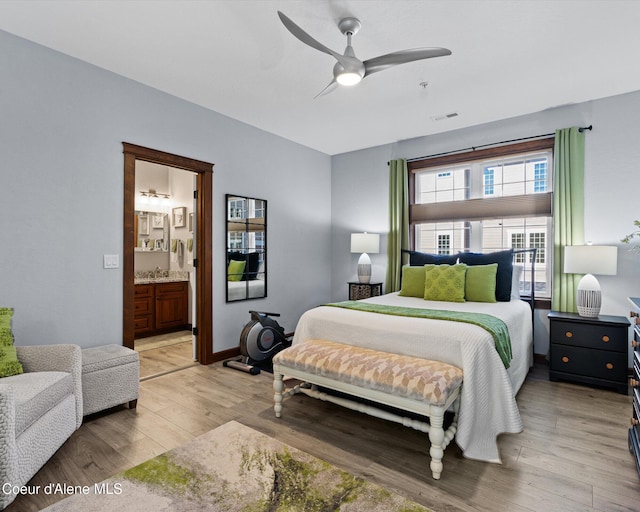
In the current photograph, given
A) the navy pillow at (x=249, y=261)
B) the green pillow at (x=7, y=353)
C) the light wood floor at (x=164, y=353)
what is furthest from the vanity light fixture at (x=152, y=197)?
the green pillow at (x=7, y=353)

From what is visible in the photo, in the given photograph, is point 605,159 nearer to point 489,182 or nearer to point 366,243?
point 489,182

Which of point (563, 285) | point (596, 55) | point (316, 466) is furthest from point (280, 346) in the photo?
point (596, 55)

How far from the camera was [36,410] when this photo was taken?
1909 millimetres

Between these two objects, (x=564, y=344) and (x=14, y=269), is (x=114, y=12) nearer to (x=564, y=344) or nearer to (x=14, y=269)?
(x=14, y=269)

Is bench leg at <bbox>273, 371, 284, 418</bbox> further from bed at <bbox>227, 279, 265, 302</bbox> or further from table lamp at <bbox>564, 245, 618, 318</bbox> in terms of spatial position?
table lamp at <bbox>564, 245, 618, 318</bbox>

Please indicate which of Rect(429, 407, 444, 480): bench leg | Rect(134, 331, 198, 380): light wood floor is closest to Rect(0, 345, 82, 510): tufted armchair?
Rect(134, 331, 198, 380): light wood floor

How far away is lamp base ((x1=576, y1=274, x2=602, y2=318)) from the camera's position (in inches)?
131

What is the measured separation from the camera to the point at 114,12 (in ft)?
7.78

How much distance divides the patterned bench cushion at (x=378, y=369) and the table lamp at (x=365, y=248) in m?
Answer: 2.37

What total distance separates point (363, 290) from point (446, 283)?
155cm

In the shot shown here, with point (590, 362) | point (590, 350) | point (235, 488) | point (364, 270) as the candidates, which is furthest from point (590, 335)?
point (235, 488)

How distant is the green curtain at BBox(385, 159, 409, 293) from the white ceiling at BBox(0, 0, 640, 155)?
1.05 m

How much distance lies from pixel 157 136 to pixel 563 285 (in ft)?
14.6

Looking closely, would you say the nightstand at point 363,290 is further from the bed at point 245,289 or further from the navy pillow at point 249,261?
the navy pillow at point 249,261
